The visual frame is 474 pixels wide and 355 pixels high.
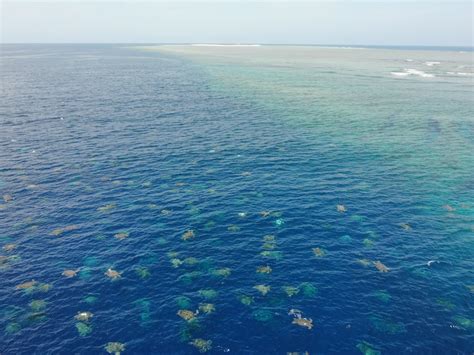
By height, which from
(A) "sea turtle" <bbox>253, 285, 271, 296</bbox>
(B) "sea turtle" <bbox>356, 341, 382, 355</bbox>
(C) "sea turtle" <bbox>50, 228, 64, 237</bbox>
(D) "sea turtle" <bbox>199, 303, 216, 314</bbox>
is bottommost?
(B) "sea turtle" <bbox>356, 341, 382, 355</bbox>

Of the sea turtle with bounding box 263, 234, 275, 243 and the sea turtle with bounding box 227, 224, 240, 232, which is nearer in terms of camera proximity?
the sea turtle with bounding box 263, 234, 275, 243

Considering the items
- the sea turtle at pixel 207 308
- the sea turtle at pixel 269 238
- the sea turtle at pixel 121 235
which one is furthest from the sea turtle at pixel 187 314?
the sea turtle at pixel 121 235

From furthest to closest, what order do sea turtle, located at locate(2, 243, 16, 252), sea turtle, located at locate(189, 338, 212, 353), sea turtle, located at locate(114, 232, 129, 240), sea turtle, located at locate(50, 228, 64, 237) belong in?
sea turtle, located at locate(50, 228, 64, 237)
sea turtle, located at locate(114, 232, 129, 240)
sea turtle, located at locate(2, 243, 16, 252)
sea turtle, located at locate(189, 338, 212, 353)

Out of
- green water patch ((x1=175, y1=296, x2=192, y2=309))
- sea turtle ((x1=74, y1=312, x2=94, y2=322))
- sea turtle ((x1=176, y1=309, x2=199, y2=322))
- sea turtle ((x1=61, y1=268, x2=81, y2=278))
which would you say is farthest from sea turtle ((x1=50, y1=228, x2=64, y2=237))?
sea turtle ((x1=176, y1=309, x2=199, y2=322))

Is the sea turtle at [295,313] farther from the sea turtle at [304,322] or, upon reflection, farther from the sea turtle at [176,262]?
the sea turtle at [176,262]

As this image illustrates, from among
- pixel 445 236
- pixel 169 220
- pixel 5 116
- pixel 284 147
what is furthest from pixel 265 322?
pixel 5 116

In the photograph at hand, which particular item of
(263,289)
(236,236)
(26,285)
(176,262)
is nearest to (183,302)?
(176,262)

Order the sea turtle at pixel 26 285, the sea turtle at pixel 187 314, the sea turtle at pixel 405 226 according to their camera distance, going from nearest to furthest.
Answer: the sea turtle at pixel 187 314 → the sea turtle at pixel 26 285 → the sea turtle at pixel 405 226

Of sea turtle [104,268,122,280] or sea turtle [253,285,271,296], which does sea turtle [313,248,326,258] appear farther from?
sea turtle [104,268,122,280]
